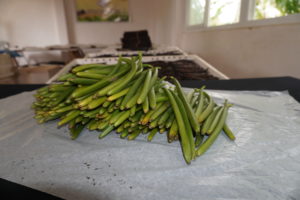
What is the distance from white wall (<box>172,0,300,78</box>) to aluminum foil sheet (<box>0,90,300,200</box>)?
1.02 meters

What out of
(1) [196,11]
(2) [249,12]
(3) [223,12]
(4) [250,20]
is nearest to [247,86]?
(4) [250,20]

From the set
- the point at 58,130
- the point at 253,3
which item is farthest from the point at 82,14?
the point at 58,130

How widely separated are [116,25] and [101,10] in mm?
Answer: 725

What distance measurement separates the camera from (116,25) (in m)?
7.21

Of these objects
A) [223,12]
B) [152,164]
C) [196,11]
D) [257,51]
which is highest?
[196,11]

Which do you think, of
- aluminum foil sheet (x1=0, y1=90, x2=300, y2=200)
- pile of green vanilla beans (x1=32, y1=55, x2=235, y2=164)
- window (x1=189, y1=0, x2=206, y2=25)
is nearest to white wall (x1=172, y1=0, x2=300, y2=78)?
window (x1=189, y1=0, x2=206, y2=25)

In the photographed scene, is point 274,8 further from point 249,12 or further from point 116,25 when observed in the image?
point 116,25

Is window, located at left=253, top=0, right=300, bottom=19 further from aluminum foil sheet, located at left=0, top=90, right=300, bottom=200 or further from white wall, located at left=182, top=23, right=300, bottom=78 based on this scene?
aluminum foil sheet, located at left=0, top=90, right=300, bottom=200

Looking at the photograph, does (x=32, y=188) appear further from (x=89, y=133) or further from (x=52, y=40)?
(x=52, y=40)

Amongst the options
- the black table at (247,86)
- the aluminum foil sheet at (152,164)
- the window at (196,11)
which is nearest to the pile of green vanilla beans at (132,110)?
the aluminum foil sheet at (152,164)

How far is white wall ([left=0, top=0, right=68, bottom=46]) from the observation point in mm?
6281

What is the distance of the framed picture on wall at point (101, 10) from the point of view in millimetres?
6727

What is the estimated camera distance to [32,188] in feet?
1.76

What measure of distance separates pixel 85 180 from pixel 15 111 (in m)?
0.75
